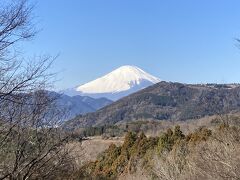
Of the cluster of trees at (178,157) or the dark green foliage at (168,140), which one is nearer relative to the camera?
the cluster of trees at (178,157)

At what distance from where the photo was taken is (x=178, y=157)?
33281 mm

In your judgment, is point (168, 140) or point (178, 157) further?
point (168, 140)

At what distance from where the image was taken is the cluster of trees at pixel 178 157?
1569 cm

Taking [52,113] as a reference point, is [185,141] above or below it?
below

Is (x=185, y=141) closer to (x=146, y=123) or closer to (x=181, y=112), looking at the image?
(x=146, y=123)

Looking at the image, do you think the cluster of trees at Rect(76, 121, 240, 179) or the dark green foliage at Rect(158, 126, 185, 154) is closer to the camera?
the cluster of trees at Rect(76, 121, 240, 179)

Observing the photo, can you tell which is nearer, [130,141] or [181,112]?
[130,141]

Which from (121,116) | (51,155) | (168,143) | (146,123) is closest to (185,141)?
(168,143)

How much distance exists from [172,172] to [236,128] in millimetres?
15736

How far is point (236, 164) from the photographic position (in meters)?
15.1

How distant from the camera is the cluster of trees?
15687mm

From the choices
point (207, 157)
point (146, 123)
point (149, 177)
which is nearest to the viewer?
point (207, 157)

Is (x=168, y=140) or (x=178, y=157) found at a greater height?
(x=168, y=140)

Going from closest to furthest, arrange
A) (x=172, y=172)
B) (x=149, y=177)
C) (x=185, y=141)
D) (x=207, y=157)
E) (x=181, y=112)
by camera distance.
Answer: (x=207, y=157), (x=172, y=172), (x=149, y=177), (x=185, y=141), (x=181, y=112)
